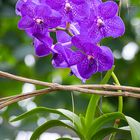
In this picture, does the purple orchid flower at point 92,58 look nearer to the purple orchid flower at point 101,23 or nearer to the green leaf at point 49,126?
the purple orchid flower at point 101,23

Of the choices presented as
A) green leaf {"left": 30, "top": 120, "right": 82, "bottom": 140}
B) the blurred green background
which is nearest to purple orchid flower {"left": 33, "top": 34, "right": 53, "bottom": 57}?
green leaf {"left": 30, "top": 120, "right": 82, "bottom": 140}

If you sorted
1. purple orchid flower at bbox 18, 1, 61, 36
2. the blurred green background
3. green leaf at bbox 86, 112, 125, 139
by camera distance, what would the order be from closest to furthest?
1. purple orchid flower at bbox 18, 1, 61, 36
2. green leaf at bbox 86, 112, 125, 139
3. the blurred green background

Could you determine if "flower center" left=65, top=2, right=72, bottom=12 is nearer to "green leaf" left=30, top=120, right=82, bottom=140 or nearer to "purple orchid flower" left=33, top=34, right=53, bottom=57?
"purple orchid flower" left=33, top=34, right=53, bottom=57

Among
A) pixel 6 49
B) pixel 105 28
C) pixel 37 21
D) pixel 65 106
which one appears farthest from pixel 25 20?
pixel 6 49

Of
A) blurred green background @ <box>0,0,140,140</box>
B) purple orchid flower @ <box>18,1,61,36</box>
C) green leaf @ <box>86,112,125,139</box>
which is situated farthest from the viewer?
blurred green background @ <box>0,0,140,140</box>

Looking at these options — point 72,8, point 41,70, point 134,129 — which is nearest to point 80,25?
point 72,8

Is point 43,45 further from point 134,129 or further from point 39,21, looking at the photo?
point 134,129
